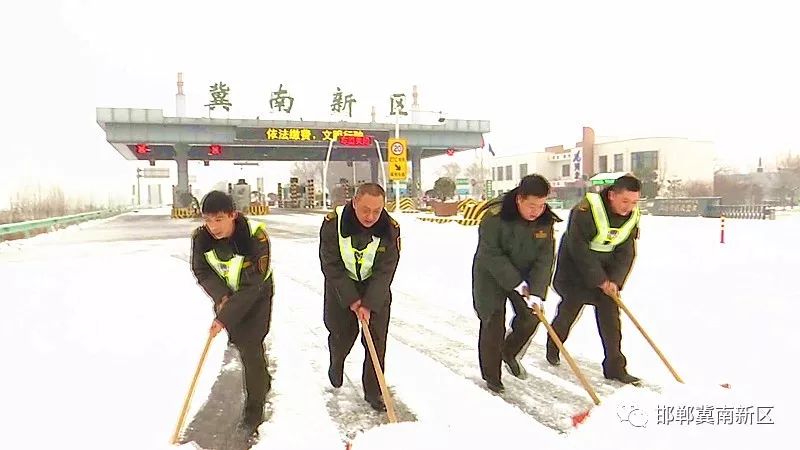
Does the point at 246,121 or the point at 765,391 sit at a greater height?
the point at 246,121

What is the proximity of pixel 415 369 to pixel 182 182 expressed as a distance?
31.1 m

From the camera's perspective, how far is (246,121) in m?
30.0

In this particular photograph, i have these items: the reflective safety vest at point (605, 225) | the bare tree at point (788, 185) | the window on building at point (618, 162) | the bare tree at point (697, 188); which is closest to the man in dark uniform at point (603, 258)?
the reflective safety vest at point (605, 225)

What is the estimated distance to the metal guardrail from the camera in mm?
15094

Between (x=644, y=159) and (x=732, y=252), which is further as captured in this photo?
(x=644, y=159)

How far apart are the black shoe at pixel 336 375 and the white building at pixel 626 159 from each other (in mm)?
37260

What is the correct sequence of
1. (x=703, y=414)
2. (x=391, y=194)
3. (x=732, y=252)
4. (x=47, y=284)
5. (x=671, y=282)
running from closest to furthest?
(x=703, y=414), (x=671, y=282), (x=47, y=284), (x=732, y=252), (x=391, y=194)

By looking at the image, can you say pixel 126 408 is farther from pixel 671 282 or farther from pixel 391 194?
pixel 391 194

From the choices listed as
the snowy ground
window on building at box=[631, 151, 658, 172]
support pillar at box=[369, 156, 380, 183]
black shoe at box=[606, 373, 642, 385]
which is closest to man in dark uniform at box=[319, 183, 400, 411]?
the snowy ground

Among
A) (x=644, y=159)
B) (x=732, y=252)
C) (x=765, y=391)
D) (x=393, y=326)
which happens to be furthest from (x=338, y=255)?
(x=644, y=159)

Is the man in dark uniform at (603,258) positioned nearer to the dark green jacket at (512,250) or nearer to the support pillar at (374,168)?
the dark green jacket at (512,250)

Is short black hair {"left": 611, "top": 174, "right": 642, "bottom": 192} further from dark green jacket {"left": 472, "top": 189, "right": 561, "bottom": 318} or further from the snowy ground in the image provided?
the snowy ground

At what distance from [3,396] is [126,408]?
3.52ft

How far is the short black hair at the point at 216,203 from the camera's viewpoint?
3.10m
